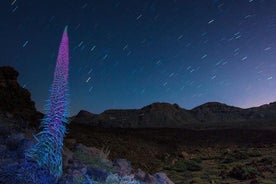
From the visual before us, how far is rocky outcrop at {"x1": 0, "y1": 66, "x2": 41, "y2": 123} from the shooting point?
1238cm

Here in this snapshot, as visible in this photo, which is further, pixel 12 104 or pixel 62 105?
pixel 12 104

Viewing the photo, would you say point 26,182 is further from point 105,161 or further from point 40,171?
point 105,161

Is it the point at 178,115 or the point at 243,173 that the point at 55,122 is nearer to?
the point at 243,173

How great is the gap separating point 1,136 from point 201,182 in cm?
716

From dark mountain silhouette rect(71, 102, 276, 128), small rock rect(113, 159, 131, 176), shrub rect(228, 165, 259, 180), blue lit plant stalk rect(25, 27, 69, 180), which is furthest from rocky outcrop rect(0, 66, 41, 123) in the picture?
dark mountain silhouette rect(71, 102, 276, 128)

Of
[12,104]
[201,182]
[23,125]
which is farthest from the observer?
[12,104]

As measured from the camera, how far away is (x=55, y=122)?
4414 mm

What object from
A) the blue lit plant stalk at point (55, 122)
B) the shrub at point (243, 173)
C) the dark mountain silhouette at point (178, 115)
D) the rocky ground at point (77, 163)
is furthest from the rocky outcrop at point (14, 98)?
the dark mountain silhouette at point (178, 115)

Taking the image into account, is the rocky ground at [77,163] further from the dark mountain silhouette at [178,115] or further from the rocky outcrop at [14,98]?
the dark mountain silhouette at [178,115]

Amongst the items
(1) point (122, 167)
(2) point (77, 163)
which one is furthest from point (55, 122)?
(1) point (122, 167)

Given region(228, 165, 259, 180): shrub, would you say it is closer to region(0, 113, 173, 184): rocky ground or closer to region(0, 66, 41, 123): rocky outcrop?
region(0, 113, 173, 184): rocky ground

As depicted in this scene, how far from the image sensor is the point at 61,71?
4086 millimetres

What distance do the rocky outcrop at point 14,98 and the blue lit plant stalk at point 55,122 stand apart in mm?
7308

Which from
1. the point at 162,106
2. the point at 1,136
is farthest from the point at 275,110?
the point at 1,136
